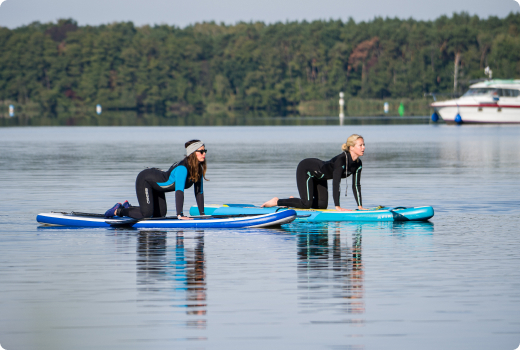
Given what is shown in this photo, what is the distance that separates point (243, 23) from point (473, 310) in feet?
586

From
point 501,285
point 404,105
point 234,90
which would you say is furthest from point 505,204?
point 234,90

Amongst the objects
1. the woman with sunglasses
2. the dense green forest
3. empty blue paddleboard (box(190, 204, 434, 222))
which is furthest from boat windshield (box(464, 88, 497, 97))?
the woman with sunglasses

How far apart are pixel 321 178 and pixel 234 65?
137 meters

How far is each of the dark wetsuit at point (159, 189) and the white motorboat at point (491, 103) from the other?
2707 inches

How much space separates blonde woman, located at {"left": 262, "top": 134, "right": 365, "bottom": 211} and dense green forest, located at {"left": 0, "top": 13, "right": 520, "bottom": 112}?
118m

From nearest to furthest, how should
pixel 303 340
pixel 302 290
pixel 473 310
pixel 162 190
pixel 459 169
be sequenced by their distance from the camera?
pixel 303 340
pixel 473 310
pixel 302 290
pixel 162 190
pixel 459 169

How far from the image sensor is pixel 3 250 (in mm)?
13523

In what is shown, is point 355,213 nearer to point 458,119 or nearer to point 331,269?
point 331,269

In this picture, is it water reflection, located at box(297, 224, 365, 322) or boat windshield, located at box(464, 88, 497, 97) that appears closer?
water reflection, located at box(297, 224, 365, 322)

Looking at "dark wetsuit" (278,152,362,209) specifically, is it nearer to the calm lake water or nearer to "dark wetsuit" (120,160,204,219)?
the calm lake water

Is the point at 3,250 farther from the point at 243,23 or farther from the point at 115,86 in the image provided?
the point at 243,23

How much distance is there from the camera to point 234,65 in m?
152

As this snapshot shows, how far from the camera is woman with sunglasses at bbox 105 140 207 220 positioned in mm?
14773

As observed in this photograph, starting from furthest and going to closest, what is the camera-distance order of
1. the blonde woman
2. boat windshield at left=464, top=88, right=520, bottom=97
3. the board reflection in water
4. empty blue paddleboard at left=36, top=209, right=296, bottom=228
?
boat windshield at left=464, top=88, right=520, bottom=97, the blonde woman, empty blue paddleboard at left=36, top=209, right=296, bottom=228, the board reflection in water
